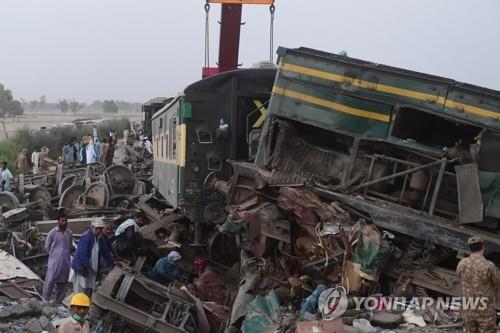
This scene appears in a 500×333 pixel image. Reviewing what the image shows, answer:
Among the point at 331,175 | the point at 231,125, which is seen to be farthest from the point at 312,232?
the point at 231,125

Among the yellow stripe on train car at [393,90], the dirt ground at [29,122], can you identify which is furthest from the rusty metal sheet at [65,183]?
the dirt ground at [29,122]

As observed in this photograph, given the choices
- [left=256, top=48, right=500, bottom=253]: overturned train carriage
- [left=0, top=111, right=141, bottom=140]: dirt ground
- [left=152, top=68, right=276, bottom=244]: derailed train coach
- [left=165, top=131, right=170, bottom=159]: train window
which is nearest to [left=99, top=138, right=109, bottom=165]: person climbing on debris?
[left=165, top=131, right=170, bottom=159]: train window

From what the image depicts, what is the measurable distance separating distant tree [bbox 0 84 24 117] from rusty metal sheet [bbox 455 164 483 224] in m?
97.1

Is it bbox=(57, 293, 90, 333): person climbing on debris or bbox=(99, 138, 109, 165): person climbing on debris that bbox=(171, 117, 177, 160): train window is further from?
bbox=(99, 138, 109, 165): person climbing on debris

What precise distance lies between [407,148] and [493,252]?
1.37 m

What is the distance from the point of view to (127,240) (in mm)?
8938

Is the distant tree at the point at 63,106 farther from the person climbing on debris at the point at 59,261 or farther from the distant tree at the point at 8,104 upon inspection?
the person climbing on debris at the point at 59,261

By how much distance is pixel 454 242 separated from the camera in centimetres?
563

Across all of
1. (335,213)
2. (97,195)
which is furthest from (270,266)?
(97,195)

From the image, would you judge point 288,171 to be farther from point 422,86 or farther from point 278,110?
point 422,86

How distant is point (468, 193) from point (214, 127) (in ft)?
16.0

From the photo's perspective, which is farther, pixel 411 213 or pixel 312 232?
pixel 312 232

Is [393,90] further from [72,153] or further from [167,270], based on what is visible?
[72,153]

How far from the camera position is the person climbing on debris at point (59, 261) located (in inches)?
336
